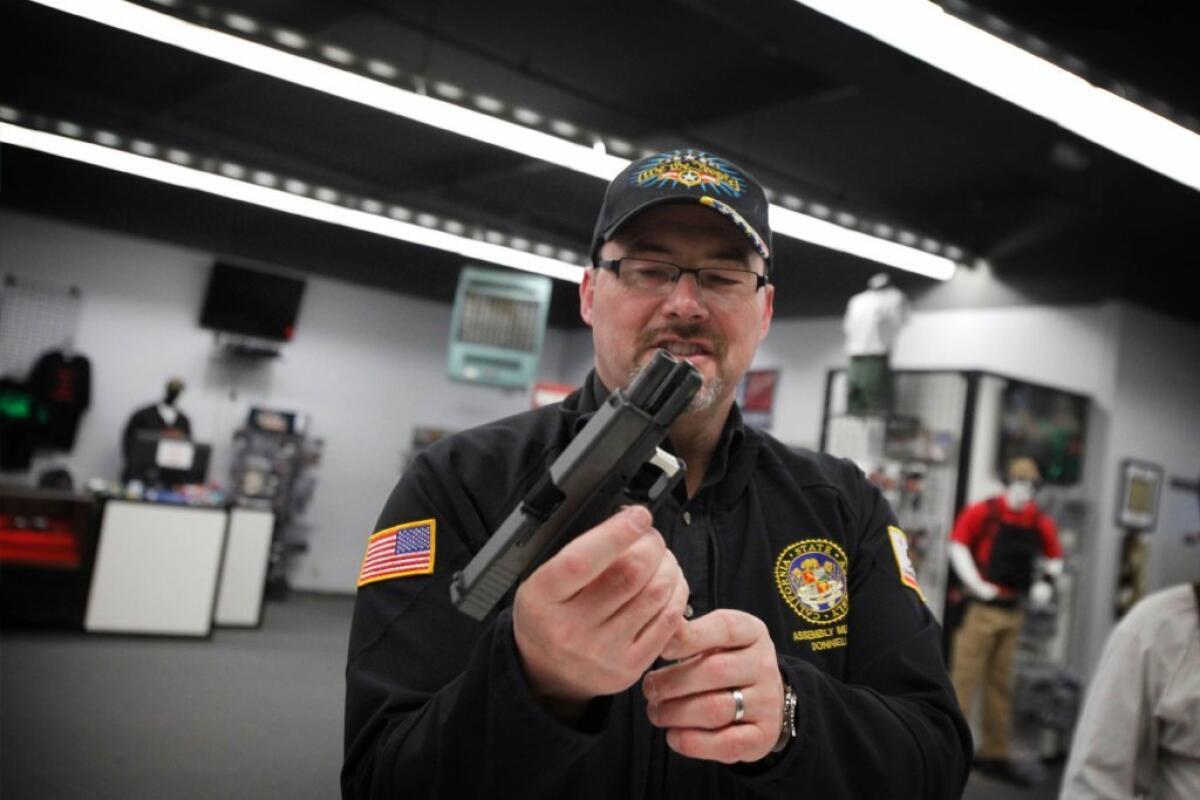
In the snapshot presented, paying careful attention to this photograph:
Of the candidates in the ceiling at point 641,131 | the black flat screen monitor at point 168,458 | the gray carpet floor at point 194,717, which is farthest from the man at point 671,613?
the black flat screen monitor at point 168,458

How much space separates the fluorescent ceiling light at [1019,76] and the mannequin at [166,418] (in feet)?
7.14

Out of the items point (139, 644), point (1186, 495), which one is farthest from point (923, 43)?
point (1186, 495)

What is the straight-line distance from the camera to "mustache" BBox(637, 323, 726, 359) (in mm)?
987

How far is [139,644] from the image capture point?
9.55 feet

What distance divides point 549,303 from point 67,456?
2.10 metres

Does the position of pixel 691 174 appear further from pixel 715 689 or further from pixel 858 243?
pixel 858 243

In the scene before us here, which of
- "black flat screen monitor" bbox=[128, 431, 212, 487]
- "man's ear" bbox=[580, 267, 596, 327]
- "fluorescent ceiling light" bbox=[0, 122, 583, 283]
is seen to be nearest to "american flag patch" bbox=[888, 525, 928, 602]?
"man's ear" bbox=[580, 267, 596, 327]

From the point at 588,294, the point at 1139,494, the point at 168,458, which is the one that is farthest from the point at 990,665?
the point at 588,294

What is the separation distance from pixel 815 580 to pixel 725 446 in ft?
0.58

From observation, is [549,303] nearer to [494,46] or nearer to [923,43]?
[923,43]

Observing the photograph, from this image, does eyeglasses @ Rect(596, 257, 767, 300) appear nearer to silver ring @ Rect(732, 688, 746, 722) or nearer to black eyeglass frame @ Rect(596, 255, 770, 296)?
black eyeglass frame @ Rect(596, 255, 770, 296)

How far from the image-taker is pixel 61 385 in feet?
8.64

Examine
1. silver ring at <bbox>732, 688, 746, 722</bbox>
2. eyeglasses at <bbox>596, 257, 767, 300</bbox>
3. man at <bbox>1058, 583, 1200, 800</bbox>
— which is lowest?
man at <bbox>1058, 583, 1200, 800</bbox>

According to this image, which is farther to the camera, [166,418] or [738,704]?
[166,418]
